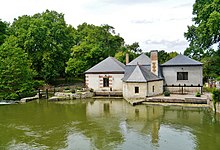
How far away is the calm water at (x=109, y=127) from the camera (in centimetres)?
1095

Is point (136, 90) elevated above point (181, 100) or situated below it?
above

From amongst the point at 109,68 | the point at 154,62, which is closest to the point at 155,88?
the point at 154,62

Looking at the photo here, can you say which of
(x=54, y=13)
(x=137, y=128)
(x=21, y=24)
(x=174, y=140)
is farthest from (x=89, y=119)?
(x=54, y=13)

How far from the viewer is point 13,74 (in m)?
23.9

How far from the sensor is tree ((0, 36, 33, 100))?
77.6ft

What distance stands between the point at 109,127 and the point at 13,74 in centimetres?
1389

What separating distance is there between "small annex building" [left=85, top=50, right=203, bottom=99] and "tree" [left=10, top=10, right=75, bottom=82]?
704cm

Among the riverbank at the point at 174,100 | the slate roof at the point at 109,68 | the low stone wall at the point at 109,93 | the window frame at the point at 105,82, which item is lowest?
the riverbank at the point at 174,100

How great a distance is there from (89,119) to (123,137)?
170 inches

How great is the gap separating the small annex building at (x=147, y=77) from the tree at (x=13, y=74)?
6.58 meters

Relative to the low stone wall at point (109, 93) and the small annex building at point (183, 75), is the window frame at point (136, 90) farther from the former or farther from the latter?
the small annex building at point (183, 75)

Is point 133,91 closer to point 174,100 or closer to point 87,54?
point 174,100

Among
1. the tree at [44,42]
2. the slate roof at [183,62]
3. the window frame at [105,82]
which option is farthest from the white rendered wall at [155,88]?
the tree at [44,42]

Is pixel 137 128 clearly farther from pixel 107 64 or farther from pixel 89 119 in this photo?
pixel 107 64
